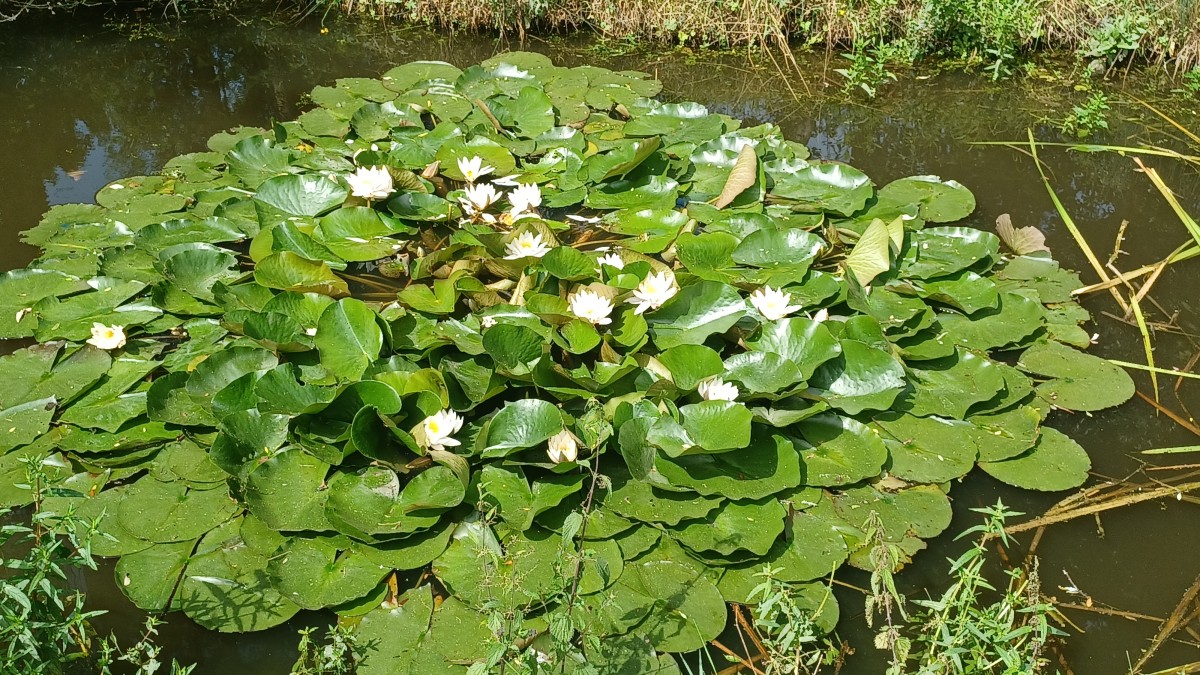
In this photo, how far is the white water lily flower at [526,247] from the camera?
336 cm

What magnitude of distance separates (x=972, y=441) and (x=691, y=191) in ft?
5.76

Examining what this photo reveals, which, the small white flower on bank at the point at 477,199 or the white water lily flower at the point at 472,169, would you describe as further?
the white water lily flower at the point at 472,169

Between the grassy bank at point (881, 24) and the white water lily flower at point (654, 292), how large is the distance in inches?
144

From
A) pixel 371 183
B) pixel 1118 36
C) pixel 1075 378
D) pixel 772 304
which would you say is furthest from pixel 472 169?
pixel 1118 36

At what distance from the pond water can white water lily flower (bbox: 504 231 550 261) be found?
1486mm

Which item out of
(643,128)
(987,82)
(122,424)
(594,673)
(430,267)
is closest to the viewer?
(594,673)

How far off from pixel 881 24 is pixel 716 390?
178 inches

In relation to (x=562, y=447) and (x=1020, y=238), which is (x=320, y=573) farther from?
(x=1020, y=238)

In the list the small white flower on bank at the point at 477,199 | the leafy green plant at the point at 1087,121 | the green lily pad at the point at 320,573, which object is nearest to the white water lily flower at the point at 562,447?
the green lily pad at the point at 320,573

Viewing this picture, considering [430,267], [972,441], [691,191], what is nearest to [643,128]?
[691,191]

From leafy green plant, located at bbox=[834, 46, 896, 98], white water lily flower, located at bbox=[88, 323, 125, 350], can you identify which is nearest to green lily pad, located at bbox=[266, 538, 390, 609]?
white water lily flower, located at bbox=[88, 323, 125, 350]

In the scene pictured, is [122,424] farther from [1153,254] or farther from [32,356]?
[1153,254]

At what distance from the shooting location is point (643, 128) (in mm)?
4688

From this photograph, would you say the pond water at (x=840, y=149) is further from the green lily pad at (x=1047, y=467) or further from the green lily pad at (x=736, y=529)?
the green lily pad at (x=736, y=529)
